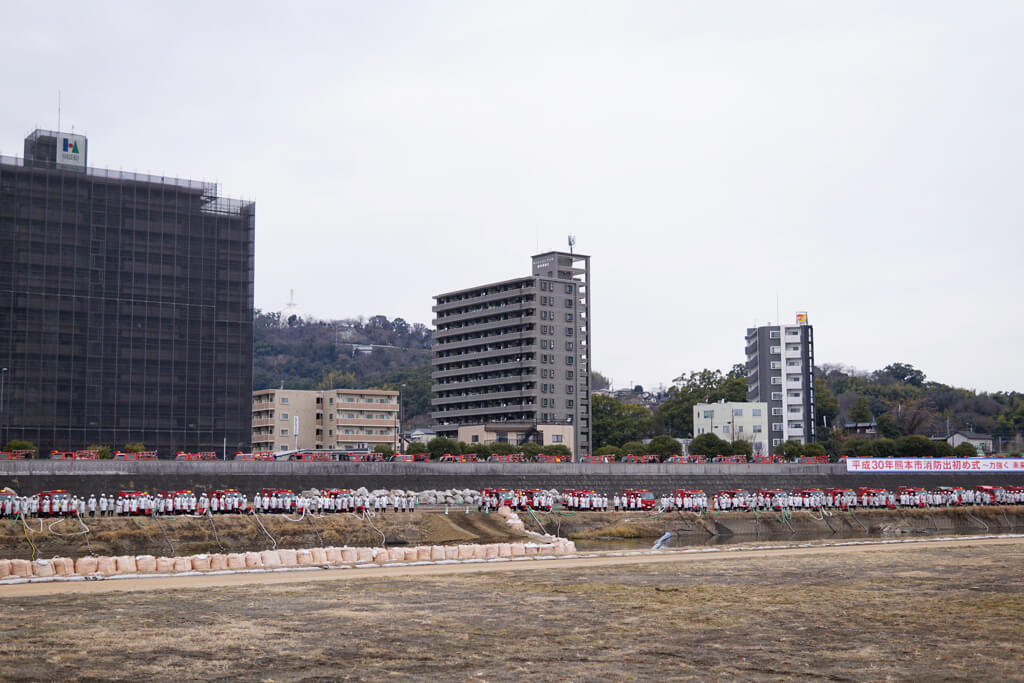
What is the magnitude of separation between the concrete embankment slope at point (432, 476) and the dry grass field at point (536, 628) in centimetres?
3347

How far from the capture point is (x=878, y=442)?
122 meters

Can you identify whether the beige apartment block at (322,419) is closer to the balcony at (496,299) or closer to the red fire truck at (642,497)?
the balcony at (496,299)

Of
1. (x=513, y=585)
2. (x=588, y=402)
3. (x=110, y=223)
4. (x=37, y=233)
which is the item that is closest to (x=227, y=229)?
(x=110, y=223)

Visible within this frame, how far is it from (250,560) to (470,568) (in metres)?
8.33

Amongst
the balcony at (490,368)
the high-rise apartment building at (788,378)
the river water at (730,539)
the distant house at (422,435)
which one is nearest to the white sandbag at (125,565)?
the river water at (730,539)

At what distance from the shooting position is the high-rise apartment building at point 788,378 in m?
169

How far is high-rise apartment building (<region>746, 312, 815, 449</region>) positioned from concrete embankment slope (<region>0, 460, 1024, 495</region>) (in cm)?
6115

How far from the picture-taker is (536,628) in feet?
81.6

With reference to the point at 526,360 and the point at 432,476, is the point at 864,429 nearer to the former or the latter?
the point at 526,360

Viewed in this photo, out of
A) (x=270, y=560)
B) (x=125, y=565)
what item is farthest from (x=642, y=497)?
(x=125, y=565)

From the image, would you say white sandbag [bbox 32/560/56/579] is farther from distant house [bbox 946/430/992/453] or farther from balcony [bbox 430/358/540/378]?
distant house [bbox 946/430/992/453]

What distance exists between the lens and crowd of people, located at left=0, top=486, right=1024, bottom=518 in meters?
59.1

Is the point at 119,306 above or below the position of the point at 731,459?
above

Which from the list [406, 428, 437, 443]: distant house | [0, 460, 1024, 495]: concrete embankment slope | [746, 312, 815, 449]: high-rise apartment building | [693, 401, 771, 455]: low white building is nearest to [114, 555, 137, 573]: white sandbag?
[0, 460, 1024, 495]: concrete embankment slope
